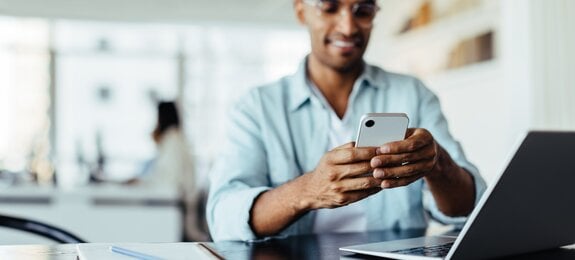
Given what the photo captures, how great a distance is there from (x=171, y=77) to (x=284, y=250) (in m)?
7.57

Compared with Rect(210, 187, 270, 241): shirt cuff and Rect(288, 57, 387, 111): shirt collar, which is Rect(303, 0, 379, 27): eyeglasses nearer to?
Rect(288, 57, 387, 111): shirt collar

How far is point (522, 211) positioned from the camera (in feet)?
3.15

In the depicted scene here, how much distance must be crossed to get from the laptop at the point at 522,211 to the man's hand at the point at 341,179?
0.09 meters

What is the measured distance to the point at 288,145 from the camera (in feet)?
5.09

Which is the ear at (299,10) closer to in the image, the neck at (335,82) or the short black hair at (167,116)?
the neck at (335,82)

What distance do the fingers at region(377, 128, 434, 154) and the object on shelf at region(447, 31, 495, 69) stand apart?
3.12 meters

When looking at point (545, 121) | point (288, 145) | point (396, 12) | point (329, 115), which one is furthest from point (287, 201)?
point (396, 12)

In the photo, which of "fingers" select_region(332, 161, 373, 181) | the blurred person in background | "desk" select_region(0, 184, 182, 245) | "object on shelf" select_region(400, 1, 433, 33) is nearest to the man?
"fingers" select_region(332, 161, 373, 181)

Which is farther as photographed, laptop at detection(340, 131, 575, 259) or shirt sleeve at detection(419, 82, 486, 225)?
shirt sleeve at detection(419, 82, 486, 225)

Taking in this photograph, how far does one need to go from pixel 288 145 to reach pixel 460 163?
36 centimetres

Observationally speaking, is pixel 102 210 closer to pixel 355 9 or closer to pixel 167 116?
pixel 167 116

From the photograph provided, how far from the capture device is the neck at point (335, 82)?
1684mm

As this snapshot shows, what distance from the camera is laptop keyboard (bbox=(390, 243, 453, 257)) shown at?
0.98 meters

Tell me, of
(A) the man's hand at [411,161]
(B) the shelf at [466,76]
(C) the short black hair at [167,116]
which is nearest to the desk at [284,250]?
(A) the man's hand at [411,161]
